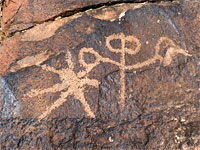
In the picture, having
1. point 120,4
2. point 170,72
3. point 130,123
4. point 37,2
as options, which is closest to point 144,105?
point 130,123

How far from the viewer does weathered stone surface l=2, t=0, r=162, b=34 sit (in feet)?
5.11

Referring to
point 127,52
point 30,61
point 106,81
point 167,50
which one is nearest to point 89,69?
point 106,81

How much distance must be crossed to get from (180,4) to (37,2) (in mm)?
922

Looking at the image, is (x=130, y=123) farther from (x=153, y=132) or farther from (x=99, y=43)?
(x=99, y=43)

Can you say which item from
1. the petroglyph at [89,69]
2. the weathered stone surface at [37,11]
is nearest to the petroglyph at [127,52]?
the petroglyph at [89,69]

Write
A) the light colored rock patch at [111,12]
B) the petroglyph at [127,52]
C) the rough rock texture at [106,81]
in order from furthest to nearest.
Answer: the light colored rock patch at [111,12]
the petroglyph at [127,52]
the rough rock texture at [106,81]

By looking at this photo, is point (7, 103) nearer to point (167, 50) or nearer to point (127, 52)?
point (127, 52)

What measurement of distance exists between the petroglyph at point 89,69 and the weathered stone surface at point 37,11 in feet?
0.99

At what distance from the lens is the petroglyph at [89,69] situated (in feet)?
4.37

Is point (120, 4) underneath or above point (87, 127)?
above

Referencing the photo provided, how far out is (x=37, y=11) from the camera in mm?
1569

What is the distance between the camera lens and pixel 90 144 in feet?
4.08

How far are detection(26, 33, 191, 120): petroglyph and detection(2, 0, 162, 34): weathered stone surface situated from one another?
303 millimetres

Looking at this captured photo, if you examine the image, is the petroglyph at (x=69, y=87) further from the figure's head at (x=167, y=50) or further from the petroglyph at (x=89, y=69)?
the figure's head at (x=167, y=50)
